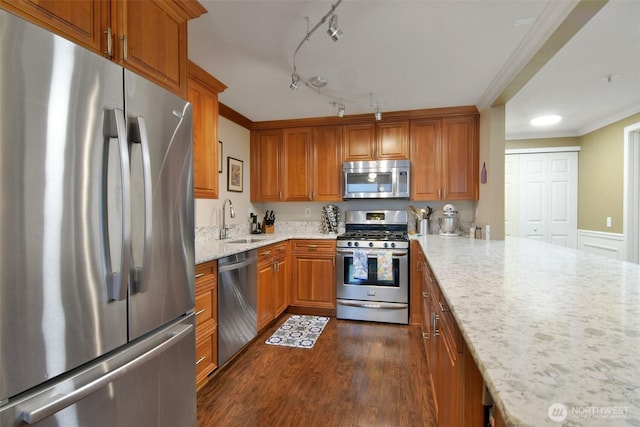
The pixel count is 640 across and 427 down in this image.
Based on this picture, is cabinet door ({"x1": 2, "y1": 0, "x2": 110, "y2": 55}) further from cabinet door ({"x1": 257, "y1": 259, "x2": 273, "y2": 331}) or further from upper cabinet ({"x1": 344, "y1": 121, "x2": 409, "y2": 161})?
upper cabinet ({"x1": 344, "y1": 121, "x2": 409, "y2": 161})

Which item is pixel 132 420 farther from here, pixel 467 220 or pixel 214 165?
pixel 467 220

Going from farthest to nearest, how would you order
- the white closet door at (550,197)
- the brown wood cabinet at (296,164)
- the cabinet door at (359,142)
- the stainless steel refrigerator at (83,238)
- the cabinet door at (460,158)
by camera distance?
the white closet door at (550,197) < the brown wood cabinet at (296,164) < the cabinet door at (359,142) < the cabinet door at (460,158) < the stainless steel refrigerator at (83,238)

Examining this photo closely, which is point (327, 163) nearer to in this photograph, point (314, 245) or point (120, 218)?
point (314, 245)

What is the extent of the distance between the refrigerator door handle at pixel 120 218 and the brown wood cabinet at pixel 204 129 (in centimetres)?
Answer: 120

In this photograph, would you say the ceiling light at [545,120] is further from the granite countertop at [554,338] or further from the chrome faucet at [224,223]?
the chrome faucet at [224,223]

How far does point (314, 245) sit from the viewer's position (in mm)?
3416

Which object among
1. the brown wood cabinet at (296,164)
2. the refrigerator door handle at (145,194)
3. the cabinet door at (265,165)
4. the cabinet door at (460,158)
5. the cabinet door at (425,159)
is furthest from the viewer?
the cabinet door at (265,165)

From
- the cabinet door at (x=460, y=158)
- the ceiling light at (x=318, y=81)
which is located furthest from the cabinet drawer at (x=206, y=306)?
the cabinet door at (x=460, y=158)

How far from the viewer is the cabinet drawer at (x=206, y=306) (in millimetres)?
1914

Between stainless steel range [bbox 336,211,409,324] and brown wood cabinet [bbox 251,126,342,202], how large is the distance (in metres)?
0.82

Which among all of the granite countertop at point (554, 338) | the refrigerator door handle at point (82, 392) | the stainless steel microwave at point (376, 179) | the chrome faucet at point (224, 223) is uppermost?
the stainless steel microwave at point (376, 179)

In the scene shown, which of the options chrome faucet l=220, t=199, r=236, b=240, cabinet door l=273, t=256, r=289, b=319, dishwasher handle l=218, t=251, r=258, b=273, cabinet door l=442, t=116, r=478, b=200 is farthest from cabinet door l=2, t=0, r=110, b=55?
cabinet door l=442, t=116, r=478, b=200

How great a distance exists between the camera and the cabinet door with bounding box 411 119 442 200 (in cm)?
347

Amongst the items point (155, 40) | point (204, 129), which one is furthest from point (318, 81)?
point (155, 40)
